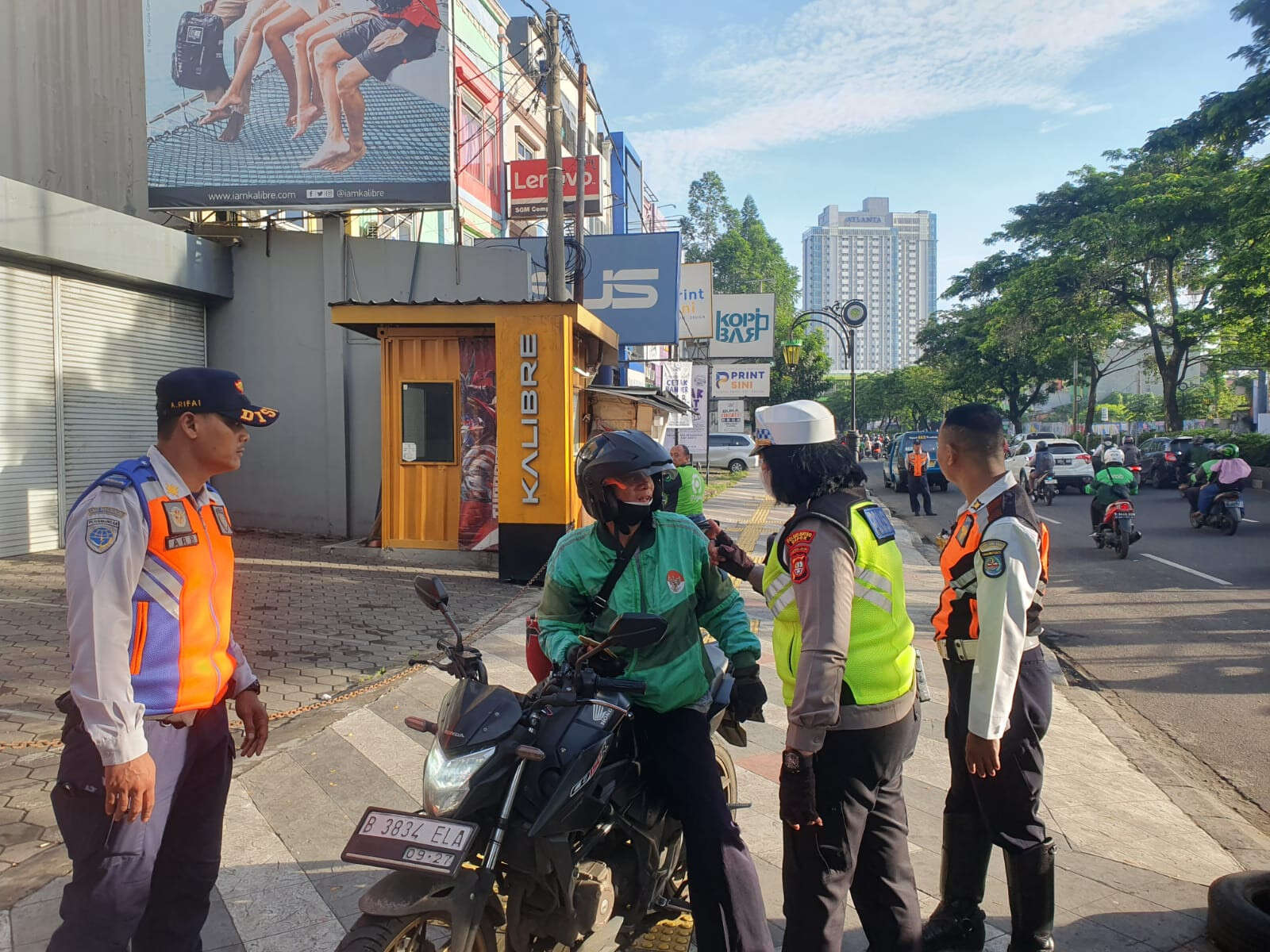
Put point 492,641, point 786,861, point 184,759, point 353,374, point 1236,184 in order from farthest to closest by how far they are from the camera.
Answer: point 1236,184
point 353,374
point 492,641
point 786,861
point 184,759

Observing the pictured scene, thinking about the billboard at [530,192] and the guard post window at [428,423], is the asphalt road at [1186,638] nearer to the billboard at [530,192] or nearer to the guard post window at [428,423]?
the guard post window at [428,423]

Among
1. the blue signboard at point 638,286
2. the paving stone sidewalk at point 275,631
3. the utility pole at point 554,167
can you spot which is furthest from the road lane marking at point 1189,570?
the blue signboard at point 638,286

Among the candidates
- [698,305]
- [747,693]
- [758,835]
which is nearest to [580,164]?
[698,305]

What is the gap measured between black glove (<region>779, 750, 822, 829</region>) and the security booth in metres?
7.98

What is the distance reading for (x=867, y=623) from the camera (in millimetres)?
2607

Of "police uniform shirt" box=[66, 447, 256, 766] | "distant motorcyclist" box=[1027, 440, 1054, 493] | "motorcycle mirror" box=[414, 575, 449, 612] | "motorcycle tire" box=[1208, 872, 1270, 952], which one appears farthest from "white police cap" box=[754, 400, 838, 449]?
"distant motorcyclist" box=[1027, 440, 1054, 493]

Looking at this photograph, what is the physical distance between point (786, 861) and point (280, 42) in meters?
14.0

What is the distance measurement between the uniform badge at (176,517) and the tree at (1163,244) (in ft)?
93.7

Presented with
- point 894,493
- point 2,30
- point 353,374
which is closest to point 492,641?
point 353,374

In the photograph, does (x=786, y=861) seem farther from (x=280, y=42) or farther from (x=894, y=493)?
(x=894, y=493)

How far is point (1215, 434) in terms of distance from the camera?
97.6 ft

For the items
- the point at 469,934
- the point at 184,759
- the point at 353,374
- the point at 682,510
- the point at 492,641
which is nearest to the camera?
the point at 469,934

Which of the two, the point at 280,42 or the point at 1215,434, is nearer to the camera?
the point at 280,42

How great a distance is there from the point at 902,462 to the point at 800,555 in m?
23.8
